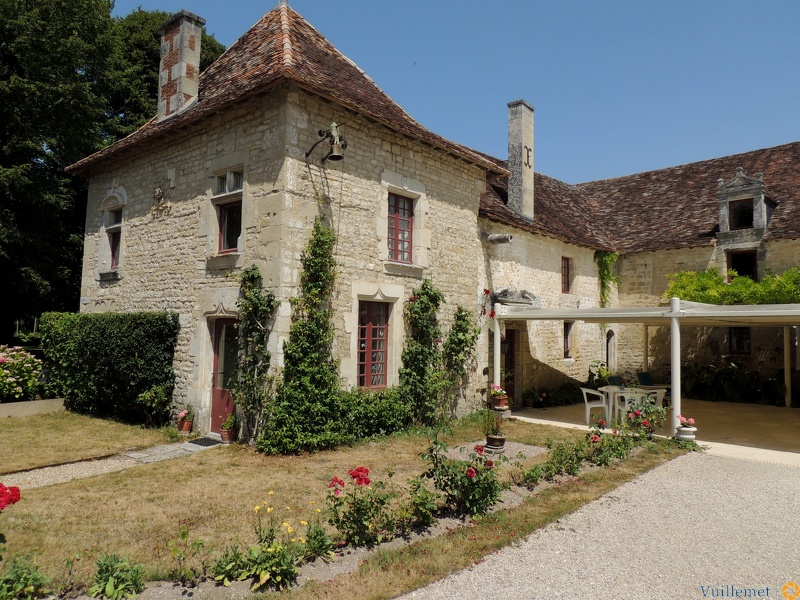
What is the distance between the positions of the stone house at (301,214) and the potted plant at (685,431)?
13.0ft

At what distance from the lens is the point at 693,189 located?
1681cm

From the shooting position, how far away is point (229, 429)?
26.6 ft

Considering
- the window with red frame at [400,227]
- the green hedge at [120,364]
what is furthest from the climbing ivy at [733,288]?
the green hedge at [120,364]

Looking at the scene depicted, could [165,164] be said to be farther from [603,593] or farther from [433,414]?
[603,593]

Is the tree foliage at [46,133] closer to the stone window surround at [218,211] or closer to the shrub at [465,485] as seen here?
the stone window surround at [218,211]

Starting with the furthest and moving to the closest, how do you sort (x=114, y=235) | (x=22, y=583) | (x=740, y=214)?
1. (x=740, y=214)
2. (x=114, y=235)
3. (x=22, y=583)

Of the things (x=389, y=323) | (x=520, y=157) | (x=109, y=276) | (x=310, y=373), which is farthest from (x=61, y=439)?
(x=520, y=157)

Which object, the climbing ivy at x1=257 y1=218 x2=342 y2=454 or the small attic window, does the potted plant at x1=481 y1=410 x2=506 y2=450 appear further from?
the small attic window

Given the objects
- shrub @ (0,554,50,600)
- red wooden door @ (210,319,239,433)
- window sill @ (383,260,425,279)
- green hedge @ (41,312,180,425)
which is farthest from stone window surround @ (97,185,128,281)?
shrub @ (0,554,50,600)

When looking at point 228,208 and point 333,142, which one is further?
point 228,208

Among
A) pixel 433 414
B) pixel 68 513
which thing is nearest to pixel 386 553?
pixel 68 513

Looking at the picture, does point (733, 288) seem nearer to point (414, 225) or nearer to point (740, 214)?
point (740, 214)

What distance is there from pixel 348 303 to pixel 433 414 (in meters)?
2.87

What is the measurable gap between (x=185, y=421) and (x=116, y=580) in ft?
18.6
